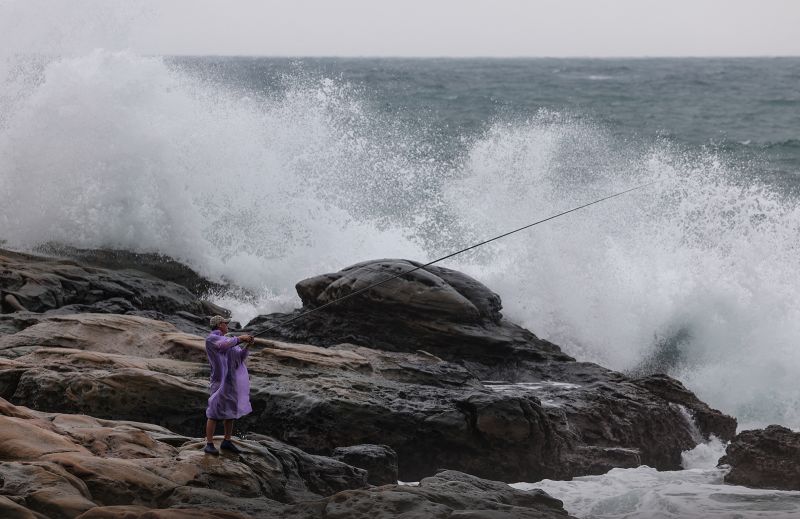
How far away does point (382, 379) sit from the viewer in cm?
802

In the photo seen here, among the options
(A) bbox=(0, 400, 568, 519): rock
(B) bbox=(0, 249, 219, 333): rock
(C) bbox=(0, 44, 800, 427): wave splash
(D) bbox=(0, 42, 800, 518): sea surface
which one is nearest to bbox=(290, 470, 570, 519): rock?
(A) bbox=(0, 400, 568, 519): rock

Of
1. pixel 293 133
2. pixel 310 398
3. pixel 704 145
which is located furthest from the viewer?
pixel 704 145

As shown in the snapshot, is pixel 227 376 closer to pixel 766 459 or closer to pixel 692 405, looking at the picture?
pixel 766 459

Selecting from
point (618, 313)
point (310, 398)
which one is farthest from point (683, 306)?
point (310, 398)

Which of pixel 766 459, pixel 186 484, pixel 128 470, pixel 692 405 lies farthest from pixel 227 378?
pixel 692 405

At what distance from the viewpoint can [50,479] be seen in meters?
4.93

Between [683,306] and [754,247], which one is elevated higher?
[754,247]

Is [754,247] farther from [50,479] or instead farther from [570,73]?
[570,73]

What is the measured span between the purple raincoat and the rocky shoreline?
0.25 meters

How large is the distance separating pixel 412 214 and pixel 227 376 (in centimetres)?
1008

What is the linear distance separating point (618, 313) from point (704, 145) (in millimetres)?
14419

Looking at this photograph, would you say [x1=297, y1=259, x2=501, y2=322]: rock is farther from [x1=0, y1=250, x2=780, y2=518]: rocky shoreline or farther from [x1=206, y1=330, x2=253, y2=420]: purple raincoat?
[x1=206, y1=330, x2=253, y2=420]: purple raincoat

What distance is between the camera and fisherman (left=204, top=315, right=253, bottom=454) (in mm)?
6098

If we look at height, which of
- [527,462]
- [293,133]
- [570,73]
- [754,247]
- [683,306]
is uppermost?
[570,73]
